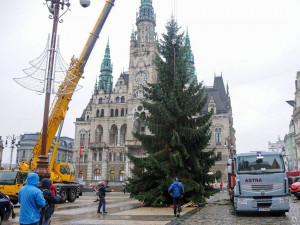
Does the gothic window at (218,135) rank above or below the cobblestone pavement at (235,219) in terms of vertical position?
above

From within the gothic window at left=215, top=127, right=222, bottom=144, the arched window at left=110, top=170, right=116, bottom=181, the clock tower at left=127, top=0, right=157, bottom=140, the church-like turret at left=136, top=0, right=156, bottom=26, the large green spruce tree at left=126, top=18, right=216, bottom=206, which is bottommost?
the arched window at left=110, top=170, right=116, bottom=181

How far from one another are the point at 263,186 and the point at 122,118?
54.9 metres

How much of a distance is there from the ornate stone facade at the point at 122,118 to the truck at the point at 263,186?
48.0 m

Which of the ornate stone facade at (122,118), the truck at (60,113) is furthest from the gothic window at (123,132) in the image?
the truck at (60,113)

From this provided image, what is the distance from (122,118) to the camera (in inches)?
2633

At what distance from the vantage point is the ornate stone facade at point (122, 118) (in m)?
63.8

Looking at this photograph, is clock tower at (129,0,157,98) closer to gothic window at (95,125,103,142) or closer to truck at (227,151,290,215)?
gothic window at (95,125,103,142)

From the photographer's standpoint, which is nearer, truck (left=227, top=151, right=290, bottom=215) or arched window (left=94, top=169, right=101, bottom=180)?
truck (left=227, top=151, right=290, bottom=215)

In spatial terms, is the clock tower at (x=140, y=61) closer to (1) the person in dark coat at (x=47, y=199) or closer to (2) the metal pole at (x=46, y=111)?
(2) the metal pole at (x=46, y=111)

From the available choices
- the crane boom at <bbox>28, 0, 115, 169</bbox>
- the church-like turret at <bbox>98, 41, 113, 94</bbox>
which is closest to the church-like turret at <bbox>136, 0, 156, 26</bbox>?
the church-like turret at <bbox>98, 41, 113, 94</bbox>

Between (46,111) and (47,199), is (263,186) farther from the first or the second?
(46,111)

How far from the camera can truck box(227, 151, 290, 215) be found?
1297cm

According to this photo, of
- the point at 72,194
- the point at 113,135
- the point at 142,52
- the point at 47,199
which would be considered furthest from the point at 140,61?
the point at 47,199

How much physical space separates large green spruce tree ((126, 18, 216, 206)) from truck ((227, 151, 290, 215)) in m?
4.44
